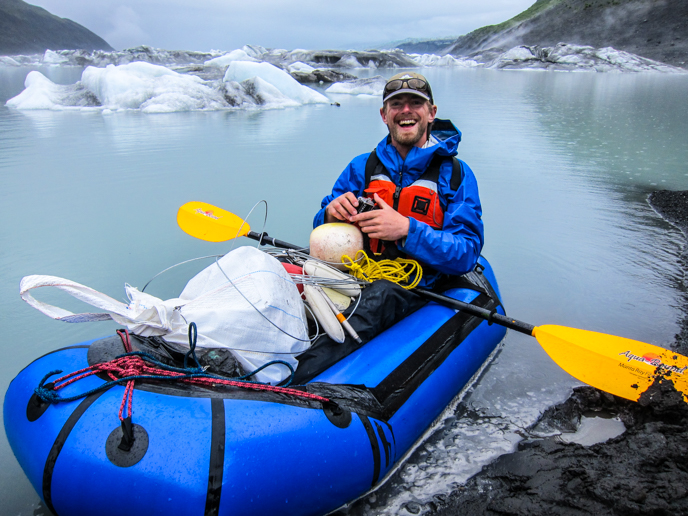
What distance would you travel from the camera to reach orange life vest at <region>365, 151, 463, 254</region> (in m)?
2.35

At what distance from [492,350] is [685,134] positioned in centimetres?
869

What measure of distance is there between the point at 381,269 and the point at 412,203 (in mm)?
410

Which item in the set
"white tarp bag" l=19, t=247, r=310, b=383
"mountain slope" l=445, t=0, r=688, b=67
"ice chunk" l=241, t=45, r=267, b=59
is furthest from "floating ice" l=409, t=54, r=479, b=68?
"white tarp bag" l=19, t=247, r=310, b=383

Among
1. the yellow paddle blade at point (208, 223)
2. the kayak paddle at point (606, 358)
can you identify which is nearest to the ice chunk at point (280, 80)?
the yellow paddle blade at point (208, 223)

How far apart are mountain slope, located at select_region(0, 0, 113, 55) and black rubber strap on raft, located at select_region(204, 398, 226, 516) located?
92168mm

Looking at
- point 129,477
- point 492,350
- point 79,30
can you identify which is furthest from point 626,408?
point 79,30

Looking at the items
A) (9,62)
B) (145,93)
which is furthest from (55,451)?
(9,62)

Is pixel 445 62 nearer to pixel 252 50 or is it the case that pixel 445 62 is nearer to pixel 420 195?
pixel 252 50

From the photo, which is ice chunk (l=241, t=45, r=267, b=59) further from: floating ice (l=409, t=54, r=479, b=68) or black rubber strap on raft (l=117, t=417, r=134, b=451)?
black rubber strap on raft (l=117, t=417, r=134, b=451)

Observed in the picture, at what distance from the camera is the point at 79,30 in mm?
111188

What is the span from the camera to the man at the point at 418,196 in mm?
2178

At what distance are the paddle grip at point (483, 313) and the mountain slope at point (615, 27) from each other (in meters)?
47.8

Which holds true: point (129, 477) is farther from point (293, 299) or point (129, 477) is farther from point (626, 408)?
point (626, 408)

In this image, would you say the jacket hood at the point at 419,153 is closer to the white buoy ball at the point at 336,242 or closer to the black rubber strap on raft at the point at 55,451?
the white buoy ball at the point at 336,242
